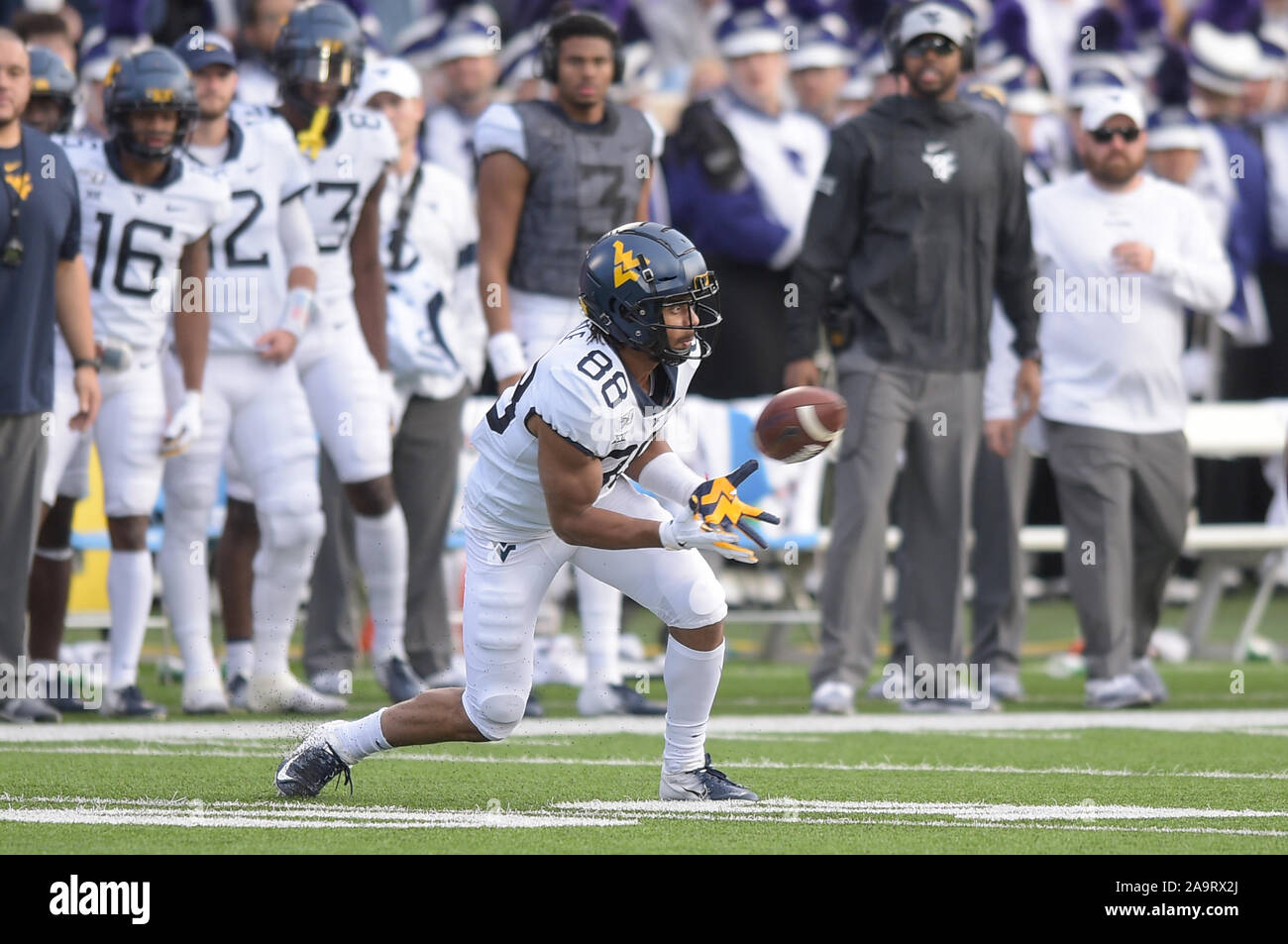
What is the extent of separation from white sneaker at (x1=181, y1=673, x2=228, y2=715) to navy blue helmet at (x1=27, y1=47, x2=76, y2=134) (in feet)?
6.82

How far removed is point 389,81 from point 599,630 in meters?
2.47

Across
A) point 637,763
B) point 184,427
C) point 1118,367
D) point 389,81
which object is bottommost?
point 637,763

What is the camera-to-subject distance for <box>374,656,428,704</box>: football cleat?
27.3 ft

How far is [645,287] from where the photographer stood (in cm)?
543

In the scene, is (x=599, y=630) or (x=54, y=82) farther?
(x=54, y=82)

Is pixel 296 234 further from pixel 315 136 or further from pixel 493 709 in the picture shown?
pixel 493 709

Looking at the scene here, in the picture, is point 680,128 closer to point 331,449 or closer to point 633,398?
point 331,449

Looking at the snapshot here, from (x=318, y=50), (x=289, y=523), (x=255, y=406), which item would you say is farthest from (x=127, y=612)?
(x=318, y=50)

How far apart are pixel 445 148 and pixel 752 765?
5.73 meters

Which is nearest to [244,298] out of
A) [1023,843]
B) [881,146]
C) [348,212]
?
[348,212]

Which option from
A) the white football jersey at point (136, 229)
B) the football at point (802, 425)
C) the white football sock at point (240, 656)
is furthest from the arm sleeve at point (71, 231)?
the football at point (802, 425)

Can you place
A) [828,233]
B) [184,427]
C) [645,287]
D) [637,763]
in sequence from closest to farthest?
[645,287] < [637,763] < [184,427] < [828,233]

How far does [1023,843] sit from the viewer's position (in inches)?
194

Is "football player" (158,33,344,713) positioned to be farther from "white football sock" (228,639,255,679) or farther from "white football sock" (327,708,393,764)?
"white football sock" (327,708,393,764)
